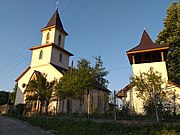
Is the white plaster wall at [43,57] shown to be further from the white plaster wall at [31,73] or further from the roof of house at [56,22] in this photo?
the roof of house at [56,22]

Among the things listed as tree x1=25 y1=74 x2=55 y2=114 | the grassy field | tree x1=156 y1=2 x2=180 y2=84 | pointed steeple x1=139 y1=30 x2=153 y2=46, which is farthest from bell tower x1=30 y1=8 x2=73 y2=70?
the grassy field

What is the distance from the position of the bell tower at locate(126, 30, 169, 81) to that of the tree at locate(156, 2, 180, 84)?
4.84 metres

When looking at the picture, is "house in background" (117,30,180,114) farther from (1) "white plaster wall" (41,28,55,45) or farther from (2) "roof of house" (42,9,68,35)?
(2) "roof of house" (42,9,68,35)

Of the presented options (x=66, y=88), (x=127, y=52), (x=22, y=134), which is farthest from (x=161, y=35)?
(x=22, y=134)

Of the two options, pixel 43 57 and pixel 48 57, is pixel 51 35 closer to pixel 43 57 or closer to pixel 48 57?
pixel 43 57

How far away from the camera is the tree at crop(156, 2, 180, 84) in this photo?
77.1 ft

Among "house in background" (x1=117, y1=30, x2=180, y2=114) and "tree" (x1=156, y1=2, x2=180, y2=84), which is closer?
"house in background" (x1=117, y1=30, x2=180, y2=114)

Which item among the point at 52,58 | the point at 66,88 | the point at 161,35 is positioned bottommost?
the point at 66,88

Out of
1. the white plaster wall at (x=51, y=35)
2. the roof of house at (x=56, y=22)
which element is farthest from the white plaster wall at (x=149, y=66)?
the roof of house at (x=56, y=22)

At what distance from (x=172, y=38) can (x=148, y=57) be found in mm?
5999

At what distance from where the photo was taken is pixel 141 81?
13.9m

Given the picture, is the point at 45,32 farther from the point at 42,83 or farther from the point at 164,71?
the point at 164,71

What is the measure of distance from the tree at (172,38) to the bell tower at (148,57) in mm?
4840

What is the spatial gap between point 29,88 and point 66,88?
22.3 feet
